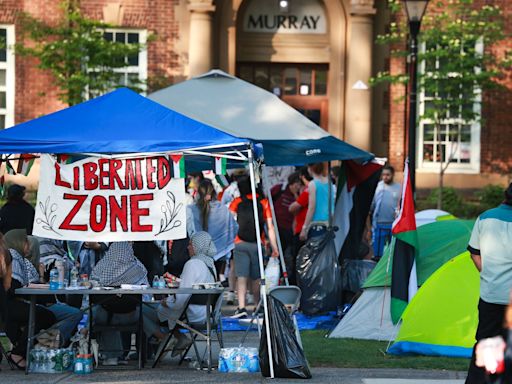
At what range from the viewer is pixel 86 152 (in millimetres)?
10656

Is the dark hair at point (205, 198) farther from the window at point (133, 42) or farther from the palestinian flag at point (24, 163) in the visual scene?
the window at point (133, 42)

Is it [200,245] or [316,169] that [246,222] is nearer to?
[316,169]

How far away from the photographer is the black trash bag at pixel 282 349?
34.4 feet

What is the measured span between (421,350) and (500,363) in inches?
260

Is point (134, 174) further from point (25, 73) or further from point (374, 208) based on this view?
point (25, 73)

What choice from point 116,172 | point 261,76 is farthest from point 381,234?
point 261,76

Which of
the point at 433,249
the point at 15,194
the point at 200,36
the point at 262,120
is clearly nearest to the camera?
the point at 433,249

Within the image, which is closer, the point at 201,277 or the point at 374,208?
the point at 201,277

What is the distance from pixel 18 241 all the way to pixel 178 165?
166 centimetres

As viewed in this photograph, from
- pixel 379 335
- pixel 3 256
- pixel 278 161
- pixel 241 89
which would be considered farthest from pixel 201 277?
pixel 241 89

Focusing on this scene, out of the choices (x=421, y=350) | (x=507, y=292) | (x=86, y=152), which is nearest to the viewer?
(x=507, y=292)

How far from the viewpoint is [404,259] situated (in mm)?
13219

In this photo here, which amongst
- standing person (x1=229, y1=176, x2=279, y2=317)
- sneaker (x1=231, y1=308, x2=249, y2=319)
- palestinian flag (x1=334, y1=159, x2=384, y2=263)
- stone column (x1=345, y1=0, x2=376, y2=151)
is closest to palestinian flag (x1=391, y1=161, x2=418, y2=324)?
standing person (x1=229, y1=176, x2=279, y2=317)

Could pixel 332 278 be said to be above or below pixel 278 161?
below
